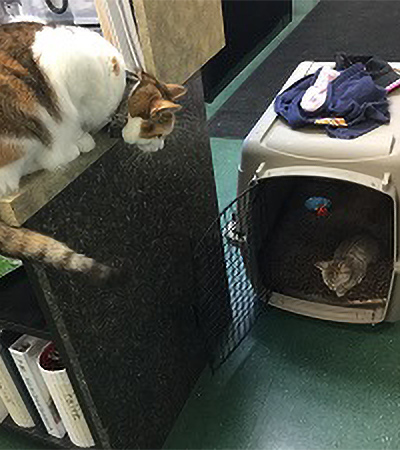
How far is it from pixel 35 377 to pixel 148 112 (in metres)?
0.67

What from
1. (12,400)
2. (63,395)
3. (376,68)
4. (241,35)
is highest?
(376,68)

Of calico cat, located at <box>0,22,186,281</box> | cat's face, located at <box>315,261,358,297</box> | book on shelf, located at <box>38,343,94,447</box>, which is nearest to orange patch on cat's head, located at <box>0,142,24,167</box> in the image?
calico cat, located at <box>0,22,186,281</box>

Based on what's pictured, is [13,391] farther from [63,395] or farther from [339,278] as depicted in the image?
[339,278]

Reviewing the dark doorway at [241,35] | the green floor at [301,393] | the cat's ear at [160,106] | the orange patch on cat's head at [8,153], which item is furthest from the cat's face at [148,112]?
the dark doorway at [241,35]

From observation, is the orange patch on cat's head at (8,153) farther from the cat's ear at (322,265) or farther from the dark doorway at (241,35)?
the dark doorway at (241,35)

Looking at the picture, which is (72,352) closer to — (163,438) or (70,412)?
(70,412)

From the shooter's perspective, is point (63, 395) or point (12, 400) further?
point (12, 400)

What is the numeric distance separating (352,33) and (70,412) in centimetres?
330

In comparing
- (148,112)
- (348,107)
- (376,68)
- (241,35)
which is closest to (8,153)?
(148,112)

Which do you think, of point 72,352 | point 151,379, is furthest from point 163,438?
point 72,352

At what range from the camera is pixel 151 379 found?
54.8 inches

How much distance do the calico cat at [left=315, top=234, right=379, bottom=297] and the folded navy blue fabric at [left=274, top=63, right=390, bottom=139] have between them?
1.37 feet

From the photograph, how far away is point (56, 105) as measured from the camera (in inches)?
38.1

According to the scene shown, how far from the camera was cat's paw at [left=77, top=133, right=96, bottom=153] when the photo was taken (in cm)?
103
